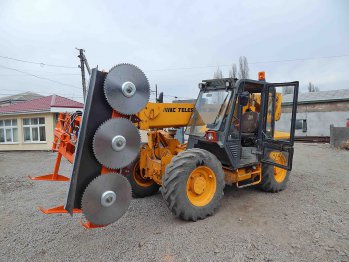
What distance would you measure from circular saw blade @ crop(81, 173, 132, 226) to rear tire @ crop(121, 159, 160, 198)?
160cm

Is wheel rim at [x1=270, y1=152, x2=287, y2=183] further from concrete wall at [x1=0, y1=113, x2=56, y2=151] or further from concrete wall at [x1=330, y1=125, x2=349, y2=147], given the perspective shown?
concrete wall at [x1=0, y1=113, x2=56, y2=151]

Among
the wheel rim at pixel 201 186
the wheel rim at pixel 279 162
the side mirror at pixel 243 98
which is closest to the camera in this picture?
the wheel rim at pixel 201 186

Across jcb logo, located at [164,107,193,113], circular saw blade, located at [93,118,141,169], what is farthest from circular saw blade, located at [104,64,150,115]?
jcb logo, located at [164,107,193,113]

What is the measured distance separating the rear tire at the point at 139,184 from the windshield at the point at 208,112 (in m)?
1.19

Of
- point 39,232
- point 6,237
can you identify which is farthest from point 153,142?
point 6,237

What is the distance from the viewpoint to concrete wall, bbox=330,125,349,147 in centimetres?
1315

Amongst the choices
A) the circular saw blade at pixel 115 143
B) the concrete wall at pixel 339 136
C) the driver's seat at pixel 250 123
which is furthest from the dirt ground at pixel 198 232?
the concrete wall at pixel 339 136

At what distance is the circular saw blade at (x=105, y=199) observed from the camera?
293 cm

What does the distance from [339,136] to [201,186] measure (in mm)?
12382

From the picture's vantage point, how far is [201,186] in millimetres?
4012

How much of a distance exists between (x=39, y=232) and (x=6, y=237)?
417mm

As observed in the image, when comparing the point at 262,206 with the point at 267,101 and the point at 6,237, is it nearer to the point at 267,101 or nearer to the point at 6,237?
the point at 267,101

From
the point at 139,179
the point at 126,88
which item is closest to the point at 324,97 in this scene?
the point at 139,179

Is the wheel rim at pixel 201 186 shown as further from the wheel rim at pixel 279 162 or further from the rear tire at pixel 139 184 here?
the wheel rim at pixel 279 162
